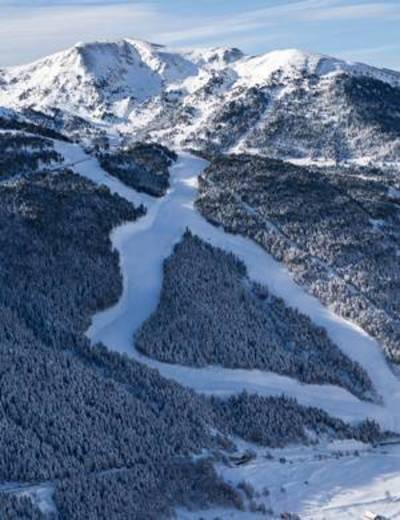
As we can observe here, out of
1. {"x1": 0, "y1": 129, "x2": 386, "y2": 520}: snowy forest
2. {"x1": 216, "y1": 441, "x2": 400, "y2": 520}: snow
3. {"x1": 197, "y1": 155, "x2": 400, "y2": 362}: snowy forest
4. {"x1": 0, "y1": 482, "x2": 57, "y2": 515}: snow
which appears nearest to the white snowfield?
{"x1": 216, "y1": 441, "x2": 400, "y2": 520}: snow

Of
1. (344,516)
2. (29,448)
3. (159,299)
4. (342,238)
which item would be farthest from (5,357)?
(342,238)

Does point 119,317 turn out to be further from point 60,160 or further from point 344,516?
point 60,160

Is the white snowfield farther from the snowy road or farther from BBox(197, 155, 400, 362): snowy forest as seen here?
BBox(197, 155, 400, 362): snowy forest

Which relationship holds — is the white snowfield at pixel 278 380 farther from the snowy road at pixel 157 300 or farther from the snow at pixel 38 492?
the snow at pixel 38 492

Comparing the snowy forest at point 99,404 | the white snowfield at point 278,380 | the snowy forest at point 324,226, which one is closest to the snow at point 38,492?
the snowy forest at point 99,404

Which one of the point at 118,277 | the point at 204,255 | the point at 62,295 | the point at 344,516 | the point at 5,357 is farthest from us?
the point at 204,255
